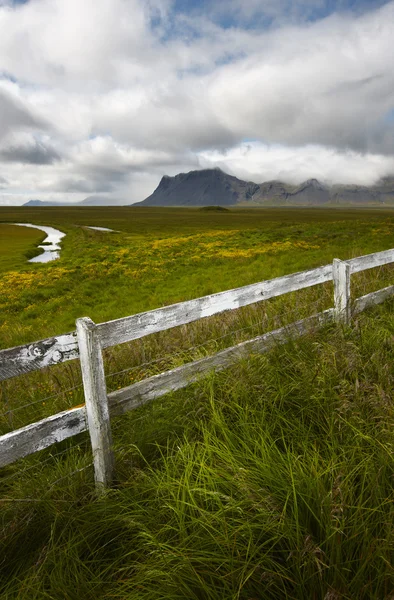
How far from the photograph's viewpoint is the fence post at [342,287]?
5.46 metres

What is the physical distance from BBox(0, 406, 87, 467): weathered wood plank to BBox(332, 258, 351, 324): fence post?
13.5 ft

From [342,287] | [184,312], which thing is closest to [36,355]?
[184,312]

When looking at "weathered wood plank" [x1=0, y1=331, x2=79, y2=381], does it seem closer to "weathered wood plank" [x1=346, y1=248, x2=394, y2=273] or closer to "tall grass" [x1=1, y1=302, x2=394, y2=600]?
"tall grass" [x1=1, y1=302, x2=394, y2=600]

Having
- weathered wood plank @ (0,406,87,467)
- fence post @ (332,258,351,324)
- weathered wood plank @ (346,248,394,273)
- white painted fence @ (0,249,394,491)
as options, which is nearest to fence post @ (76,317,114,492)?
white painted fence @ (0,249,394,491)

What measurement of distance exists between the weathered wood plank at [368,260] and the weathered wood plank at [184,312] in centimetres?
119

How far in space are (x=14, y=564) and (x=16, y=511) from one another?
0.32m

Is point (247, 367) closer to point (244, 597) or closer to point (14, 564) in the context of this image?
point (244, 597)

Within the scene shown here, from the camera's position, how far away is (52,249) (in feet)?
133

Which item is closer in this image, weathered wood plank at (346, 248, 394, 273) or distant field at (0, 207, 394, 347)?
weathered wood plank at (346, 248, 394, 273)

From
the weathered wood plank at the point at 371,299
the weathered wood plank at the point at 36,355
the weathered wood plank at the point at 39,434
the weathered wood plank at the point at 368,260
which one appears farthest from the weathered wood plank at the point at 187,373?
the weathered wood plank at the point at 368,260

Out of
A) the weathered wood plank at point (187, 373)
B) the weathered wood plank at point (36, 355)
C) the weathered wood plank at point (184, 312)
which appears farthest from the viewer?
the weathered wood plank at point (187, 373)

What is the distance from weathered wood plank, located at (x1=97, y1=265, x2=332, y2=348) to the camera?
3.02m

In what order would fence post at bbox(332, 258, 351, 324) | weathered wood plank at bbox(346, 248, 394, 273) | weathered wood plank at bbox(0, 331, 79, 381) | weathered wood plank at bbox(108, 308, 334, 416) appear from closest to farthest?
weathered wood plank at bbox(0, 331, 79, 381), weathered wood plank at bbox(108, 308, 334, 416), fence post at bbox(332, 258, 351, 324), weathered wood plank at bbox(346, 248, 394, 273)

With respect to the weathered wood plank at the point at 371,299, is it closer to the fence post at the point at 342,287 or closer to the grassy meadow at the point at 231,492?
the fence post at the point at 342,287
